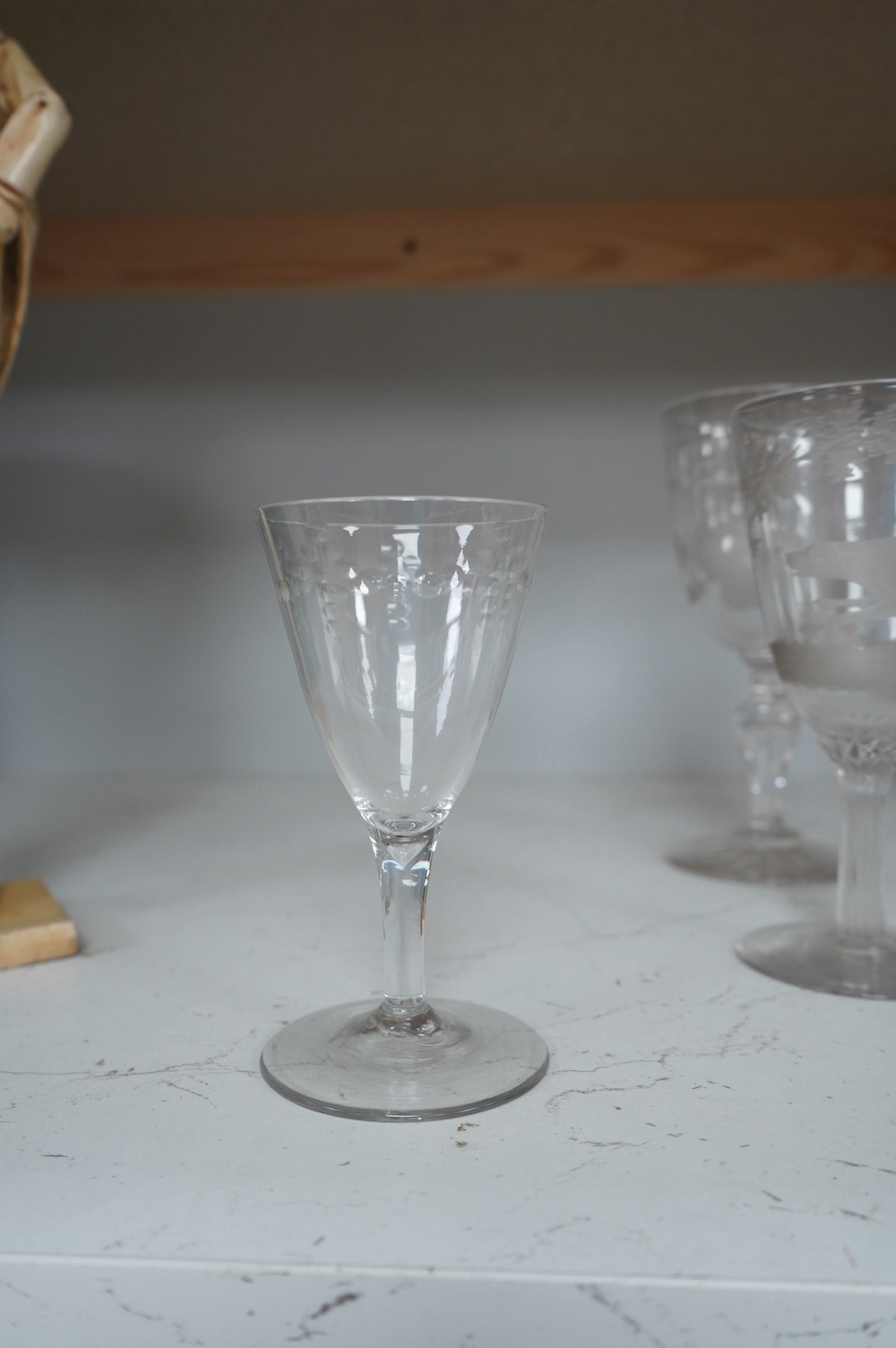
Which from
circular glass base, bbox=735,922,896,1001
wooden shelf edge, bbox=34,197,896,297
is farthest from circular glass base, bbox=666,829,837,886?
wooden shelf edge, bbox=34,197,896,297

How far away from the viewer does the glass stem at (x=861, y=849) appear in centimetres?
49

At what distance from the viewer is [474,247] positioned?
0.91m

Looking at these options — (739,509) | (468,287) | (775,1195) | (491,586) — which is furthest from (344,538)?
(468,287)

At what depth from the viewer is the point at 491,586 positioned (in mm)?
365

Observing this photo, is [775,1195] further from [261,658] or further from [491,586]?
[261,658]

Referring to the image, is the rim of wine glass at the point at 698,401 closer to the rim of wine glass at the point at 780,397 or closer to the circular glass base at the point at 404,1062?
the rim of wine glass at the point at 780,397

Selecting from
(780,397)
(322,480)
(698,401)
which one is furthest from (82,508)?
(780,397)

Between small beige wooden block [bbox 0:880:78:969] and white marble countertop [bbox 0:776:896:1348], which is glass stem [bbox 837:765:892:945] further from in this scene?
small beige wooden block [bbox 0:880:78:969]

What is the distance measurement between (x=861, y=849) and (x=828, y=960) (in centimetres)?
5

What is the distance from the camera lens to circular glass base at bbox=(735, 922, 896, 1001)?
0.47m

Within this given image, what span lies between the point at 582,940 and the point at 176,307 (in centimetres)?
70

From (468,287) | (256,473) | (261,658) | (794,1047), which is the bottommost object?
(794,1047)

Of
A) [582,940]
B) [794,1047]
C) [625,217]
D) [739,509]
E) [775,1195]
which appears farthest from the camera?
[625,217]

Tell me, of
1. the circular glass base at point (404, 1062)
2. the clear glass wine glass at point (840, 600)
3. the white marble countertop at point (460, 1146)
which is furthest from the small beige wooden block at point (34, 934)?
the clear glass wine glass at point (840, 600)
